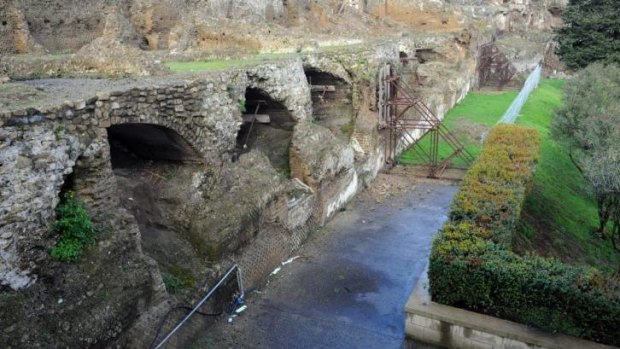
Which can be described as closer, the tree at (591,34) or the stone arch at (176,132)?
the stone arch at (176,132)

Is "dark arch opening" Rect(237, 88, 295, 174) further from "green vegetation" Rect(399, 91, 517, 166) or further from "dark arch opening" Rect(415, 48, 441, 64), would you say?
"dark arch opening" Rect(415, 48, 441, 64)

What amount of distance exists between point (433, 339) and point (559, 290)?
6.34 ft

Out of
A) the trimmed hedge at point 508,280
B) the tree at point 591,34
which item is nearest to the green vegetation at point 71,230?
the trimmed hedge at point 508,280

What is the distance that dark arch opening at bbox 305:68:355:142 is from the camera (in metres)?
15.3

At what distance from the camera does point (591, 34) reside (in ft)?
84.2

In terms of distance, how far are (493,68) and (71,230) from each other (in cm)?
2889

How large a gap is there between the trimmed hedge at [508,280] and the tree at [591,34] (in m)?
19.9

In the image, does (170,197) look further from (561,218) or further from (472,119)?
(472,119)

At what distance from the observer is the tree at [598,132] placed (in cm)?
1060

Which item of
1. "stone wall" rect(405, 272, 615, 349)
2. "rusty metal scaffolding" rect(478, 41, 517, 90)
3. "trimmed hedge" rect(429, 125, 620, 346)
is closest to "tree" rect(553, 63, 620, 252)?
"trimmed hedge" rect(429, 125, 620, 346)

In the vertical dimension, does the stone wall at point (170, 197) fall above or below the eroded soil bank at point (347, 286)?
above

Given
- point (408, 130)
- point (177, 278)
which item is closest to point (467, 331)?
point (177, 278)

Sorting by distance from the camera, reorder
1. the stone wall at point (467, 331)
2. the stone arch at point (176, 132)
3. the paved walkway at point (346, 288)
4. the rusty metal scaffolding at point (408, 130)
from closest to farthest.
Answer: the stone wall at point (467, 331) → the paved walkway at point (346, 288) → the stone arch at point (176, 132) → the rusty metal scaffolding at point (408, 130)

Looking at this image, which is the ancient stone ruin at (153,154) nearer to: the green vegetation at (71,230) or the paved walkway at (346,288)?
the green vegetation at (71,230)
